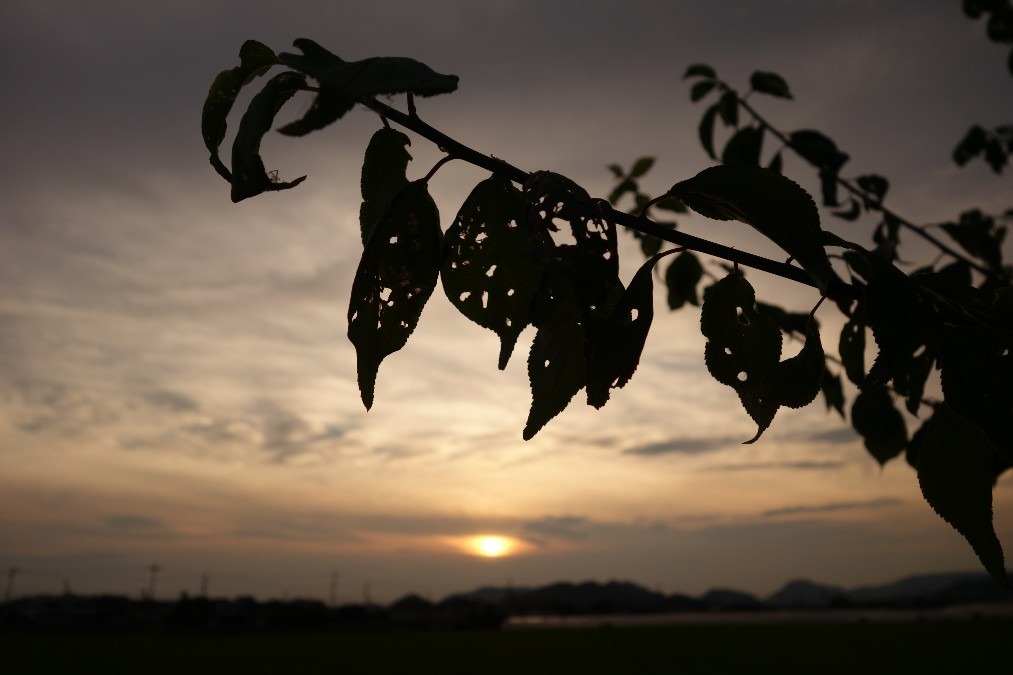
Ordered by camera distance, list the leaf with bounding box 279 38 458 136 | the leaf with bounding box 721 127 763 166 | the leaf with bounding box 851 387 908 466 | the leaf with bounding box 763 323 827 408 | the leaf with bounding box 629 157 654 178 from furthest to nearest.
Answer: the leaf with bounding box 629 157 654 178
the leaf with bounding box 721 127 763 166
the leaf with bounding box 851 387 908 466
the leaf with bounding box 763 323 827 408
the leaf with bounding box 279 38 458 136

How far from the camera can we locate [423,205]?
644mm

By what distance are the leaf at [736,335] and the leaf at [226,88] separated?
0.43 m

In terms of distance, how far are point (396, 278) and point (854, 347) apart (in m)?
0.63

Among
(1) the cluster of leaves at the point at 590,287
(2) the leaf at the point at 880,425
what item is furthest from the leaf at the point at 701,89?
(1) the cluster of leaves at the point at 590,287

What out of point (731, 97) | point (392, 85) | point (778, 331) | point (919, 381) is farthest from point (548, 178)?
point (731, 97)

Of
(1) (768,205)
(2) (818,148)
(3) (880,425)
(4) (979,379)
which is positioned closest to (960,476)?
(4) (979,379)

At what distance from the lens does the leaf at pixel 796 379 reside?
2.28 ft

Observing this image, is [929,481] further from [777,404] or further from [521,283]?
[521,283]

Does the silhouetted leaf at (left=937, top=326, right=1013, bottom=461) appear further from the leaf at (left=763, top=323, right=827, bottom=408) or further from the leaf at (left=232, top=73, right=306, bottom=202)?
the leaf at (left=232, top=73, right=306, bottom=202)

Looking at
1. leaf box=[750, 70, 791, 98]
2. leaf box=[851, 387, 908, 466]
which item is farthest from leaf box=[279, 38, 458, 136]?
leaf box=[750, 70, 791, 98]

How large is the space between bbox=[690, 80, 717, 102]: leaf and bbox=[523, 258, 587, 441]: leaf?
72.7 inches

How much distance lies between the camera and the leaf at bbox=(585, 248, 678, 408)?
0.59m

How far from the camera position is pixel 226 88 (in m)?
0.65

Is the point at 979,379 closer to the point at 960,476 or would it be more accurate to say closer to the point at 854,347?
the point at 960,476
